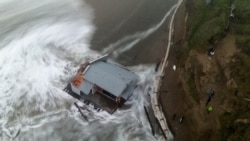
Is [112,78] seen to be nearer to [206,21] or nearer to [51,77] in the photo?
[51,77]

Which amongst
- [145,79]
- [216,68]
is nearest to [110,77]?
[145,79]

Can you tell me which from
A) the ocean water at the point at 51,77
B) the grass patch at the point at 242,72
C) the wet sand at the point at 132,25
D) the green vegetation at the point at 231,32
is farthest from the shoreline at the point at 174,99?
the grass patch at the point at 242,72

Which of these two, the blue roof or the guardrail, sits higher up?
the blue roof

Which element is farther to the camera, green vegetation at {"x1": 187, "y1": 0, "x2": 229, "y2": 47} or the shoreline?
green vegetation at {"x1": 187, "y1": 0, "x2": 229, "y2": 47}

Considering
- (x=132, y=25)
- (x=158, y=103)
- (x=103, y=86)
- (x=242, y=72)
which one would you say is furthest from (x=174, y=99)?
(x=132, y=25)

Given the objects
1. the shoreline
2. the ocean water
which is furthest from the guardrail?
the ocean water

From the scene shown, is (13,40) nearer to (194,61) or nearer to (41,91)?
(41,91)

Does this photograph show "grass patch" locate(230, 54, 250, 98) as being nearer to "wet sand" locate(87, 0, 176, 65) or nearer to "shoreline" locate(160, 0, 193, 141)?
"shoreline" locate(160, 0, 193, 141)
